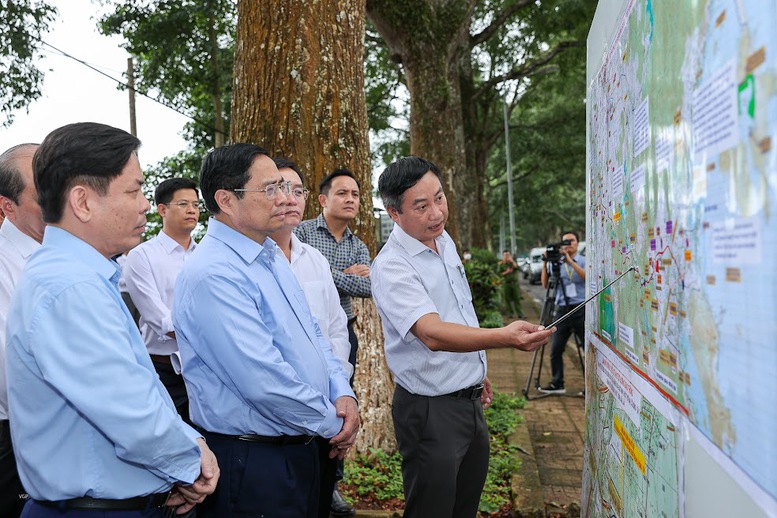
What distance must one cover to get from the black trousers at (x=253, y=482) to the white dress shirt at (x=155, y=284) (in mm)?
1559

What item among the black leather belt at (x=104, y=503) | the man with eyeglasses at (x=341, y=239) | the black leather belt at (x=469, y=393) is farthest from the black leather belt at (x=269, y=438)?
the man with eyeglasses at (x=341, y=239)

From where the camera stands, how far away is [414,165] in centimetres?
289

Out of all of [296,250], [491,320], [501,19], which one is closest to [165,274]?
[296,250]

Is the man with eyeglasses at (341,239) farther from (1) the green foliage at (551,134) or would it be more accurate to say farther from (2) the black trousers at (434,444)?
(1) the green foliage at (551,134)

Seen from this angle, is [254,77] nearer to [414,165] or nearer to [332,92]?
[332,92]

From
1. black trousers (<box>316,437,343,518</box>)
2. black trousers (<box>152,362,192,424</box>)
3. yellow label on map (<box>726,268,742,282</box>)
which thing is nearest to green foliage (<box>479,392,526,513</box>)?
black trousers (<box>316,437,343,518</box>)

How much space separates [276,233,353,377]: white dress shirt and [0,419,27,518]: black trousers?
4.68 ft

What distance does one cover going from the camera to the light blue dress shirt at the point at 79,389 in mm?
1664

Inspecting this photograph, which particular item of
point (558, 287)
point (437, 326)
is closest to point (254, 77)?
point (437, 326)

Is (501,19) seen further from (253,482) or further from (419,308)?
(253,482)

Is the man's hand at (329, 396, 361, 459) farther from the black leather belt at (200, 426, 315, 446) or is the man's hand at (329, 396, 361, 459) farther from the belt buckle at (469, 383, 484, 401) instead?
the belt buckle at (469, 383, 484, 401)

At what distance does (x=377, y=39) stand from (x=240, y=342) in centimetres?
1444

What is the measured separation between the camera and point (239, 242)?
2.42 m

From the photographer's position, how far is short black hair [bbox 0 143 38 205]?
257 centimetres
